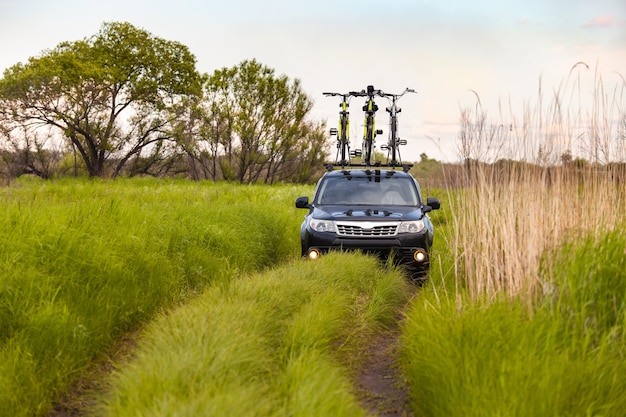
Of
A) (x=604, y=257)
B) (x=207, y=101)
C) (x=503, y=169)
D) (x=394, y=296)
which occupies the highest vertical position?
(x=207, y=101)

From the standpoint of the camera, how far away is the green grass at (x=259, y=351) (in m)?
3.91

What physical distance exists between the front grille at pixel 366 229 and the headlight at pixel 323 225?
0.34 ft

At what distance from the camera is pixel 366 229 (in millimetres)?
9242

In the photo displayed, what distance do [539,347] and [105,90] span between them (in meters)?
32.6

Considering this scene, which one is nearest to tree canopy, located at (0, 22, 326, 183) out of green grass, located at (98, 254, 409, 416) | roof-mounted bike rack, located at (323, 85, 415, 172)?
roof-mounted bike rack, located at (323, 85, 415, 172)

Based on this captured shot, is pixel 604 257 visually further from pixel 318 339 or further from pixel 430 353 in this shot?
pixel 318 339

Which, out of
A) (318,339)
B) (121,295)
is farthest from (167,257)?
(318,339)

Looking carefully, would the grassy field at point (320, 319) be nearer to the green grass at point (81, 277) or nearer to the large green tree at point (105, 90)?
the green grass at point (81, 277)

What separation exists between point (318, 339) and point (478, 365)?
1551mm

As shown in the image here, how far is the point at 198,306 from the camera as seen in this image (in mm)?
6059

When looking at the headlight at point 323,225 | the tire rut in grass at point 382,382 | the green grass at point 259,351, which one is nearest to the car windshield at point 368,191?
the headlight at point 323,225

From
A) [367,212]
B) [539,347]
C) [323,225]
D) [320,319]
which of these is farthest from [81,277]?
[539,347]

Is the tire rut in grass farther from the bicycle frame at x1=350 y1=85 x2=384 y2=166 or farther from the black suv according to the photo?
the bicycle frame at x1=350 y1=85 x2=384 y2=166

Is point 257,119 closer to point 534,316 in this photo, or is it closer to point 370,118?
point 370,118
